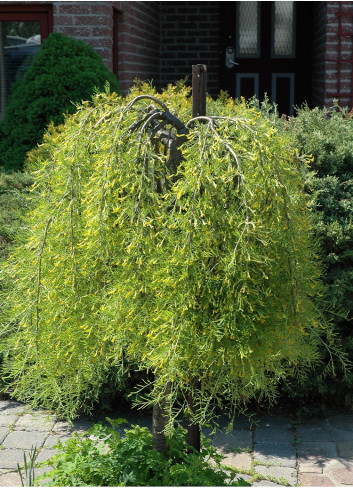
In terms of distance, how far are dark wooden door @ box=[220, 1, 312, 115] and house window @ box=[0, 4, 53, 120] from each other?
12.7 feet

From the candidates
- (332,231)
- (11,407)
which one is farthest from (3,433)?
(332,231)

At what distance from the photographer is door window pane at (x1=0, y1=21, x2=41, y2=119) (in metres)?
8.03

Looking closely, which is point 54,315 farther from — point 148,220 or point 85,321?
point 148,220

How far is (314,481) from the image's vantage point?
3.91 metres

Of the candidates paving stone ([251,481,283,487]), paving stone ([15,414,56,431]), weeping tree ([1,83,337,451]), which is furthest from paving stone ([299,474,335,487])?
paving stone ([15,414,56,431])

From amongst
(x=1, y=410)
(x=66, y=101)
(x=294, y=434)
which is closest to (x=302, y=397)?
(x=294, y=434)

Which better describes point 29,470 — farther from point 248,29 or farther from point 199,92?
point 248,29

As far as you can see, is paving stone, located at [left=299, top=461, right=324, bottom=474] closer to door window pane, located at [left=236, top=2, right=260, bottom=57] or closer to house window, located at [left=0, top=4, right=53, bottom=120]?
house window, located at [left=0, top=4, right=53, bottom=120]

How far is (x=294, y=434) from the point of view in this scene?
4.56 metres

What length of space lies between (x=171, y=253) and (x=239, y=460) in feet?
6.84

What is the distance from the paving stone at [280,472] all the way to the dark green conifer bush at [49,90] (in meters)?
→ 4.07

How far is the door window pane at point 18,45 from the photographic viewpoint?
26.3ft

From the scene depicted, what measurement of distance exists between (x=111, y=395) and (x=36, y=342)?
1.97m

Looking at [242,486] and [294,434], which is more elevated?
[242,486]
